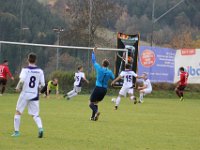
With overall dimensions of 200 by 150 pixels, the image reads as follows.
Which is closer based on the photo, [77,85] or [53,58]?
[77,85]

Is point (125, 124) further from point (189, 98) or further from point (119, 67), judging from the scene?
point (189, 98)

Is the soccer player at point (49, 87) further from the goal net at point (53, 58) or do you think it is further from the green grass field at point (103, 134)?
the green grass field at point (103, 134)

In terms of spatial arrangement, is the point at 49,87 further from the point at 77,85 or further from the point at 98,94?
the point at 98,94

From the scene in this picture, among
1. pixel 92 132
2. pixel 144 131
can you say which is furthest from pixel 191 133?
pixel 92 132

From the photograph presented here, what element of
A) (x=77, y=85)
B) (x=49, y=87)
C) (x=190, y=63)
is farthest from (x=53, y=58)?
(x=77, y=85)

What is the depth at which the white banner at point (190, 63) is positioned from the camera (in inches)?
1651

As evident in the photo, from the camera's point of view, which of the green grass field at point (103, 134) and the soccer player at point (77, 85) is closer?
the green grass field at point (103, 134)

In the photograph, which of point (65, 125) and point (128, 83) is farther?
point (128, 83)

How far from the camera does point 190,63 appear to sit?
139 feet

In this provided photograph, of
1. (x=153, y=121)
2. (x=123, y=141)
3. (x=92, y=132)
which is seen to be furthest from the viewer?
(x=153, y=121)

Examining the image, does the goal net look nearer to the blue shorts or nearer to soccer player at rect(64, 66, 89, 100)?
soccer player at rect(64, 66, 89, 100)

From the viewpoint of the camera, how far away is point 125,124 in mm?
17703

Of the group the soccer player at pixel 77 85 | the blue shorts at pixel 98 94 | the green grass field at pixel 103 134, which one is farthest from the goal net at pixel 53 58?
the green grass field at pixel 103 134

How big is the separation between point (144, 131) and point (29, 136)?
3.55 m
